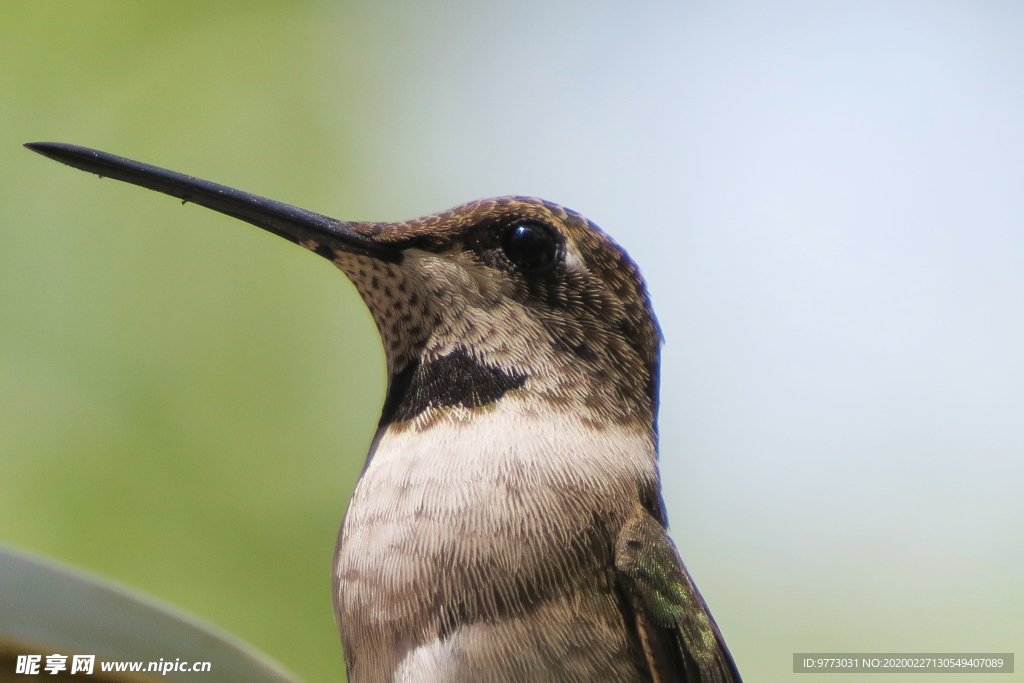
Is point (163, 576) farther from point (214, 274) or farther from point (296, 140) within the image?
point (296, 140)

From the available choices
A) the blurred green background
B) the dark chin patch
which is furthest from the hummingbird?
the blurred green background

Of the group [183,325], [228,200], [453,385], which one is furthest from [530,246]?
[183,325]

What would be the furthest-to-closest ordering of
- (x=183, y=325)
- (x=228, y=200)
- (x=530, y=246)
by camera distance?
(x=183, y=325)
(x=530, y=246)
(x=228, y=200)

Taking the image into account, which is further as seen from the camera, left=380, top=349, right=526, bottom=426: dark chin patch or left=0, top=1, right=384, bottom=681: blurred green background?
left=0, top=1, right=384, bottom=681: blurred green background

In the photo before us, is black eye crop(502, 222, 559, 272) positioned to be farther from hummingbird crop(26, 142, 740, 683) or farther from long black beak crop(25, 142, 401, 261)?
long black beak crop(25, 142, 401, 261)

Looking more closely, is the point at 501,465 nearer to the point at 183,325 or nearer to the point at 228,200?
the point at 228,200

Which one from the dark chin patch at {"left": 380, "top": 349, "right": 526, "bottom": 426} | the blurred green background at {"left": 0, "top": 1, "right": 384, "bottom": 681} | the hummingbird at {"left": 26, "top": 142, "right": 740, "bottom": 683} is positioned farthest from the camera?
the blurred green background at {"left": 0, "top": 1, "right": 384, "bottom": 681}

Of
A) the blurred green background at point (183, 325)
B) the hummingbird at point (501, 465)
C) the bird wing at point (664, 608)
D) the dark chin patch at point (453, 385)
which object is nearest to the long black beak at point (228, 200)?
the hummingbird at point (501, 465)
